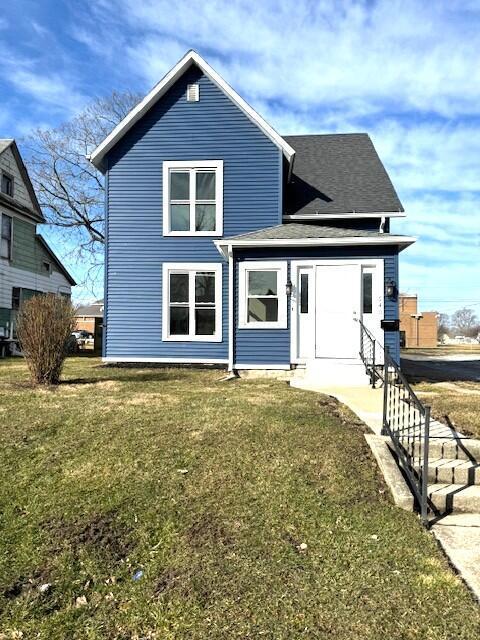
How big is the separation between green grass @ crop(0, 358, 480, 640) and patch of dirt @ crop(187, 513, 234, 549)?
14 mm

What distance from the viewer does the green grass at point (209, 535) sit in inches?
119

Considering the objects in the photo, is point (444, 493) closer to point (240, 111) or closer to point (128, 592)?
point (128, 592)

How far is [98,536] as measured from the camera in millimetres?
3922

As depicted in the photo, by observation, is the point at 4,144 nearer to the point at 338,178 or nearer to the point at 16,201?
the point at 16,201

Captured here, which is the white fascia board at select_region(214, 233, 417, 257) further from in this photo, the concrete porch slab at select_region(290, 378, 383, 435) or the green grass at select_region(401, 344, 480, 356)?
the green grass at select_region(401, 344, 480, 356)

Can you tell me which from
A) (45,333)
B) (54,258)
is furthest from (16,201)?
(45,333)

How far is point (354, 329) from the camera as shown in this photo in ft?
37.6

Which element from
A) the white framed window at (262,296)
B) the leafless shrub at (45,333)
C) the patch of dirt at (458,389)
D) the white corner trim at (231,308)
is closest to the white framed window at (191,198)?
the white corner trim at (231,308)

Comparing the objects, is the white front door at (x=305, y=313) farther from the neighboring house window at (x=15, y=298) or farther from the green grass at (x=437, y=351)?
the green grass at (x=437, y=351)

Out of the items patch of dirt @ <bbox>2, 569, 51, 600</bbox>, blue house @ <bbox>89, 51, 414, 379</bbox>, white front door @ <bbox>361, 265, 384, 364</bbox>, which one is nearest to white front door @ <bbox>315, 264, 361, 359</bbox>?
white front door @ <bbox>361, 265, 384, 364</bbox>

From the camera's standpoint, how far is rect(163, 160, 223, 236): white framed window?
13.3 metres

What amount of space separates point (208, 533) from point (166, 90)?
12109 millimetres

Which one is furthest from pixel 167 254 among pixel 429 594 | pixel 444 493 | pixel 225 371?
pixel 429 594

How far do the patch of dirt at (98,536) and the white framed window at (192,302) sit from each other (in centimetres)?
889
